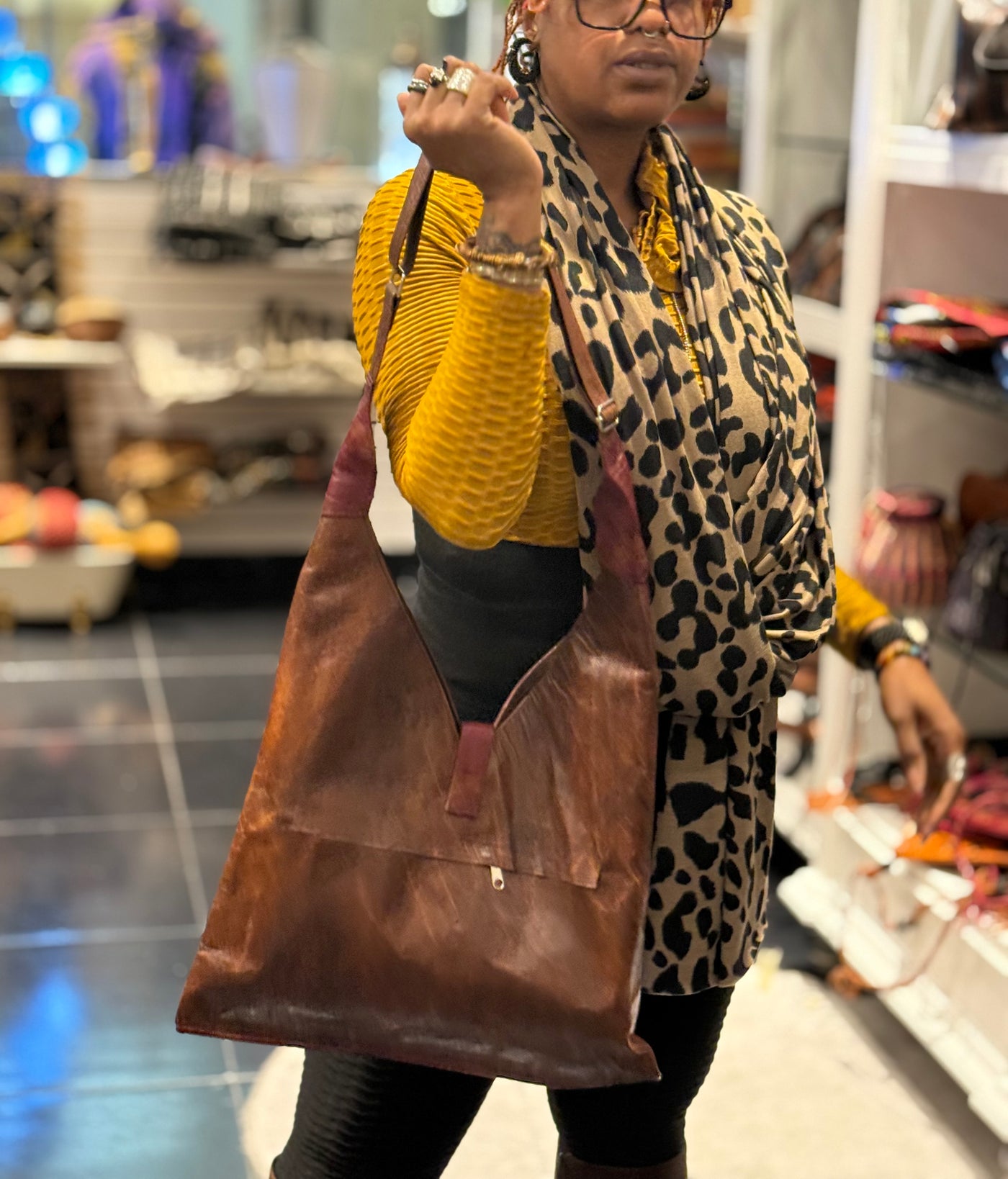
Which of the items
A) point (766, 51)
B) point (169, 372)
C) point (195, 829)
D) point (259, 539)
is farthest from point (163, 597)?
point (766, 51)

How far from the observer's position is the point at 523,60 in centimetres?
121

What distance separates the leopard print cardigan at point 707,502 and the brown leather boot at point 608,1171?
7.2 inches

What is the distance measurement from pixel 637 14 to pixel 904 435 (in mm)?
1831

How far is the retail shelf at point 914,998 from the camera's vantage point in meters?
2.24

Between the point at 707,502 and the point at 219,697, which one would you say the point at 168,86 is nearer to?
the point at 219,697

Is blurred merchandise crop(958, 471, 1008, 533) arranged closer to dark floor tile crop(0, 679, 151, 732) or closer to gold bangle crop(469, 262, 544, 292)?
gold bangle crop(469, 262, 544, 292)

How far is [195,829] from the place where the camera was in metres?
3.43

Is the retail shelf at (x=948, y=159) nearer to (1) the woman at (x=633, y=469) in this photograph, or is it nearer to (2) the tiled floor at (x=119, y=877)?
(1) the woman at (x=633, y=469)

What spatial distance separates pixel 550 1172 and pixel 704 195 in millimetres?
1479

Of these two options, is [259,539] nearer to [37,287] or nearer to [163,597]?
[163,597]

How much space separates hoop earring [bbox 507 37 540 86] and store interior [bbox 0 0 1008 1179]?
129cm

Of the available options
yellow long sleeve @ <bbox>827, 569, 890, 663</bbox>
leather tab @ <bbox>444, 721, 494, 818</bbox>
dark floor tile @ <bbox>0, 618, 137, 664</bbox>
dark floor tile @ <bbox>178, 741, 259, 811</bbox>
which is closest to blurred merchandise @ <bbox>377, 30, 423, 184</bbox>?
dark floor tile @ <bbox>0, 618, 137, 664</bbox>

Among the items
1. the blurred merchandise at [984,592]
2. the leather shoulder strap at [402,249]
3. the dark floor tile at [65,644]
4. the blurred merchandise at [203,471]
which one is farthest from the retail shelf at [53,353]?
the leather shoulder strap at [402,249]

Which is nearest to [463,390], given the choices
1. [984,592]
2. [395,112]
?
[984,592]
